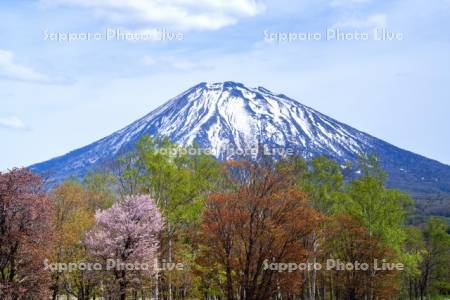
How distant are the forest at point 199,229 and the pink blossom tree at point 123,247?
0.08 metres

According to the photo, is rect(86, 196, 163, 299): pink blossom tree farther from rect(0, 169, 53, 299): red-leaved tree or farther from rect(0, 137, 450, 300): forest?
rect(0, 169, 53, 299): red-leaved tree

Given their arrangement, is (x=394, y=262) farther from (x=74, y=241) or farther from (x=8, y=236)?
(x=8, y=236)

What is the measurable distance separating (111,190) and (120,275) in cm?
2770

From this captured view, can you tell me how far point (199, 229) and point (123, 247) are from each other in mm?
8308

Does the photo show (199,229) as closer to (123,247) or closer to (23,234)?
(123,247)

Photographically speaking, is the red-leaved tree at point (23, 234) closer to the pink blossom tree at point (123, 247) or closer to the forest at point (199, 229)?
the forest at point (199, 229)

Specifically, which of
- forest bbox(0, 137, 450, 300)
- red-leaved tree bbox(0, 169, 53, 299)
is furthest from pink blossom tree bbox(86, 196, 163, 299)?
red-leaved tree bbox(0, 169, 53, 299)

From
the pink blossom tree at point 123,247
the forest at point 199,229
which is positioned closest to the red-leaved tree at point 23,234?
the forest at point 199,229

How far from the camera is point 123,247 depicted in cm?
3378

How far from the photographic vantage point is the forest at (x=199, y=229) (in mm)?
30359

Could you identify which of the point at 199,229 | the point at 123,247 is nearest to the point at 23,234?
the point at 123,247

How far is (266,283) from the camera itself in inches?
1226

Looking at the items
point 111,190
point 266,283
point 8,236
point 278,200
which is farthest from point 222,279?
point 111,190

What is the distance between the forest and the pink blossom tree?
76mm
